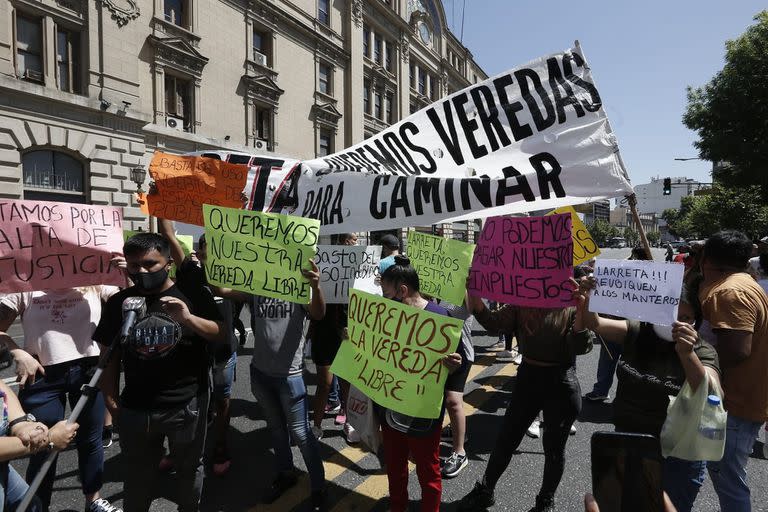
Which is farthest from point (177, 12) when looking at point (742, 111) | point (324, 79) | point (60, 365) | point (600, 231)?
point (600, 231)

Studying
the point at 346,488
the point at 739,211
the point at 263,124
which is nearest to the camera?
the point at 346,488

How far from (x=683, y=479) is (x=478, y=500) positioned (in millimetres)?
1228

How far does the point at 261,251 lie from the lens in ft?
9.59

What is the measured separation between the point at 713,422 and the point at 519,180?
5.47ft

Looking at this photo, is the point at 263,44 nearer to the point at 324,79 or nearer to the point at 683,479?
the point at 324,79

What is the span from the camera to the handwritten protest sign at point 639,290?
2.22 m

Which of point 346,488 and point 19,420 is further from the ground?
point 19,420

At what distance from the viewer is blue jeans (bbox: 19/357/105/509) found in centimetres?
277

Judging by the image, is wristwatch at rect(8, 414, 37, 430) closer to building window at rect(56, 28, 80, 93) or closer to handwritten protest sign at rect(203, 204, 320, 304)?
handwritten protest sign at rect(203, 204, 320, 304)

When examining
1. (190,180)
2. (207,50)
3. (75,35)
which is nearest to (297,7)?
(207,50)

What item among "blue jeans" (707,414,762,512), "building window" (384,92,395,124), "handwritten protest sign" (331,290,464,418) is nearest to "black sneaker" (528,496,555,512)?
"blue jeans" (707,414,762,512)

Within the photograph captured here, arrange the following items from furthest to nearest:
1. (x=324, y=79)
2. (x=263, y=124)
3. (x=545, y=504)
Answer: (x=324, y=79), (x=263, y=124), (x=545, y=504)

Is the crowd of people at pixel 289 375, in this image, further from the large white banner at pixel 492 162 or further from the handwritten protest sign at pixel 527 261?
the large white banner at pixel 492 162

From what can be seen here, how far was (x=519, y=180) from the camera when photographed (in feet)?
9.61
